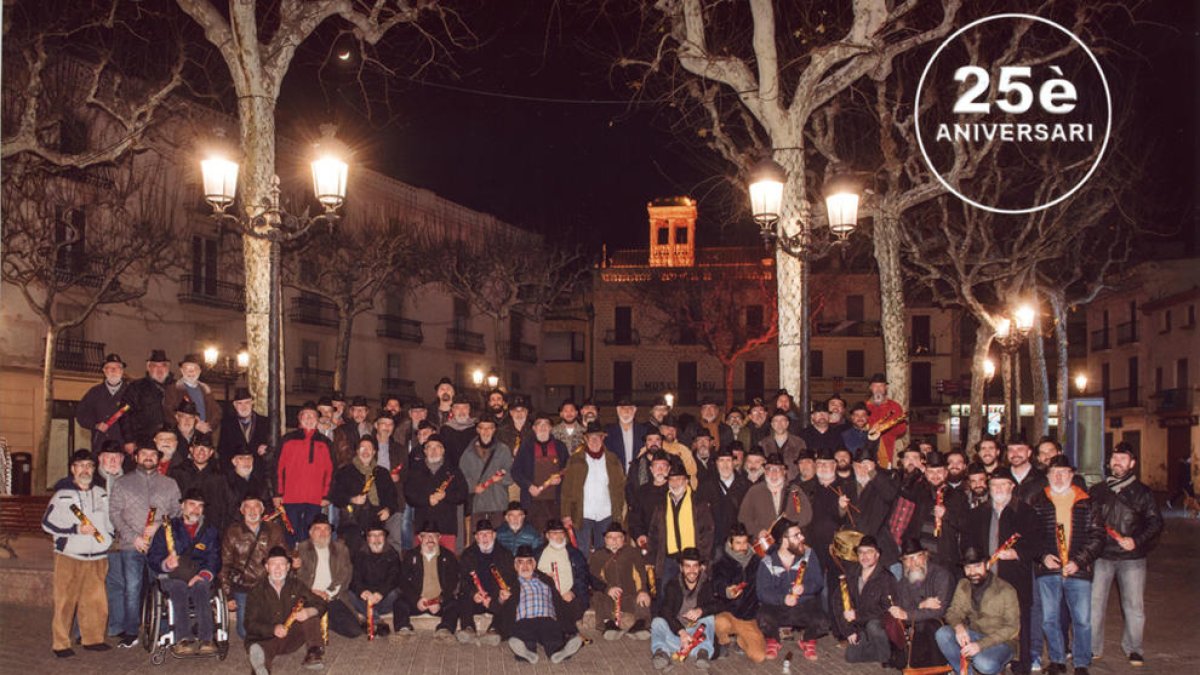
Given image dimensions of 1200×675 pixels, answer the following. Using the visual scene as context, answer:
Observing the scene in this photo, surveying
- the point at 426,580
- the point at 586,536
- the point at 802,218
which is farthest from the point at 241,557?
the point at 802,218

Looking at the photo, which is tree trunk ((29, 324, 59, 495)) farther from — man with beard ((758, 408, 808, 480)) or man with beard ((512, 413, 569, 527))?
man with beard ((758, 408, 808, 480))

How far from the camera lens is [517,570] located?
1102 cm

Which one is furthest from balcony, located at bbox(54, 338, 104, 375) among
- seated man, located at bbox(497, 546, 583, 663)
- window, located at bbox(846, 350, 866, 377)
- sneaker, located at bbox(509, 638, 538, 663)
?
window, located at bbox(846, 350, 866, 377)

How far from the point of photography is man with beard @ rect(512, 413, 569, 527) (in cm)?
1278

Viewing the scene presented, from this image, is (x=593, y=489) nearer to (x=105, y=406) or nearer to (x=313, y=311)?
(x=105, y=406)

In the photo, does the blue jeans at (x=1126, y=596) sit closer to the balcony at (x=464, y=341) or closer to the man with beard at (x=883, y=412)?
the man with beard at (x=883, y=412)

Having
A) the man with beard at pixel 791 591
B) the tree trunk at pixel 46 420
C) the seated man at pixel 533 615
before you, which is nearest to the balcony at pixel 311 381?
the tree trunk at pixel 46 420

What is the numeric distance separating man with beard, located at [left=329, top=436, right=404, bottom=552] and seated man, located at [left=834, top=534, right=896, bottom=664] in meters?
5.05

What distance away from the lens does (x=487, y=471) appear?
1262 cm

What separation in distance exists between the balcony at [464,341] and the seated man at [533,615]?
43.5 metres

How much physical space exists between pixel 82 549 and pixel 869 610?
754 cm

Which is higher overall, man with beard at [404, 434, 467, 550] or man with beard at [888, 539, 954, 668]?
man with beard at [404, 434, 467, 550]

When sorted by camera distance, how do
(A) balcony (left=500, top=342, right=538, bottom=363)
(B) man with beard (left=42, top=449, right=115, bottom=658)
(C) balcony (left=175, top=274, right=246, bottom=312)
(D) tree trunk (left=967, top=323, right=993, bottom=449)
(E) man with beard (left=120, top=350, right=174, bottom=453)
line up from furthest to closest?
(A) balcony (left=500, top=342, right=538, bottom=363) → (C) balcony (left=175, top=274, right=246, bottom=312) → (D) tree trunk (left=967, top=323, right=993, bottom=449) → (E) man with beard (left=120, top=350, right=174, bottom=453) → (B) man with beard (left=42, top=449, right=115, bottom=658)

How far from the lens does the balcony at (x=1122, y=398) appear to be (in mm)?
51031
